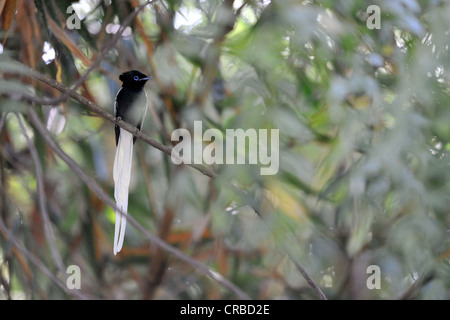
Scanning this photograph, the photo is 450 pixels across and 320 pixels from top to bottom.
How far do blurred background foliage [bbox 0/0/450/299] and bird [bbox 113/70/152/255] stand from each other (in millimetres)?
68

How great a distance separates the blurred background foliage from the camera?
1.38 metres

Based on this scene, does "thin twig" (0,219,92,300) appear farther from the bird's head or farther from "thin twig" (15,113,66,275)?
the bird's head

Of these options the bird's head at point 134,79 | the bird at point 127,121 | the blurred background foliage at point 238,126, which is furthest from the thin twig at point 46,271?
the bird's head at point 134,79

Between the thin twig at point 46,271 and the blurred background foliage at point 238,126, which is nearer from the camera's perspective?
the thin twig at point 46,271

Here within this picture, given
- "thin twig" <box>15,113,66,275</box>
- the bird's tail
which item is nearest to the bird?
the bird's tail

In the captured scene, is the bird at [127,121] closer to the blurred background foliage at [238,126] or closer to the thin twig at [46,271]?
the blurred background foliage at [238,126]

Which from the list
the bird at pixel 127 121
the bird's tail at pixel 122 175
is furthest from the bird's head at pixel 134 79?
the bird's tail at pixel 122 175

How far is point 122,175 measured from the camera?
1471 mm

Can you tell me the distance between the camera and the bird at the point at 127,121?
1.43m

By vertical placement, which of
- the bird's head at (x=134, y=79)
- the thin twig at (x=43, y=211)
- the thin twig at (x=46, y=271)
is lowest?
the thin twig at (x=46, y=271)

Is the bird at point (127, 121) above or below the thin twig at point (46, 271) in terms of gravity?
above

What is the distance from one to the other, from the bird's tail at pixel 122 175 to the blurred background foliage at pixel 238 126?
7 centimetres

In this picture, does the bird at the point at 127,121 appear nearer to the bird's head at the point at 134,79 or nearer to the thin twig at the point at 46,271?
the bird's head at the point at 134,79

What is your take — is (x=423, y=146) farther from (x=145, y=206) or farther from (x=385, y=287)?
(x=145, y=206)
